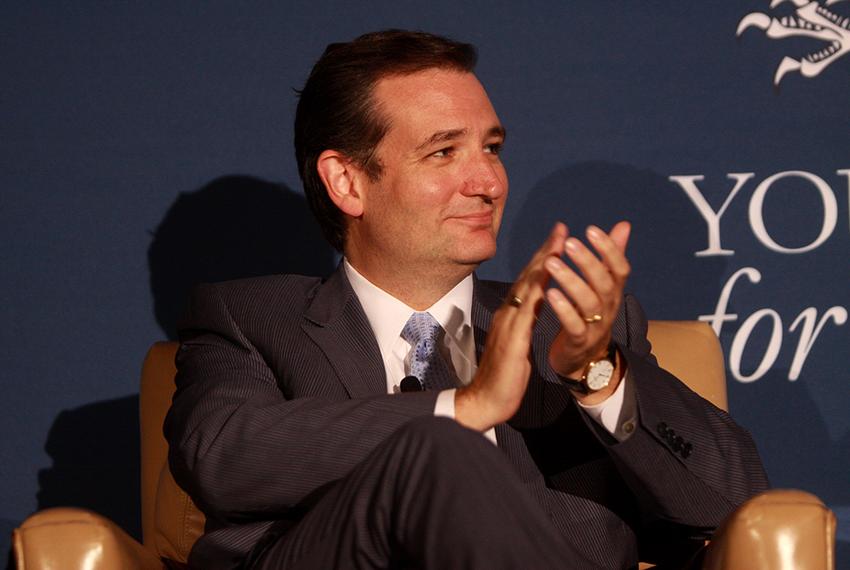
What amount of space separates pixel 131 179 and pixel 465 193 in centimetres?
106

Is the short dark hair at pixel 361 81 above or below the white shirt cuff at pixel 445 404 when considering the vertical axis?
above

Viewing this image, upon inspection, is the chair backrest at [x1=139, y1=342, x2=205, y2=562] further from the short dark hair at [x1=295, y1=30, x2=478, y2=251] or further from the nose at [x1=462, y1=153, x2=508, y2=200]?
the nose at [x1=462, y1=153, x2=508, y2=200]

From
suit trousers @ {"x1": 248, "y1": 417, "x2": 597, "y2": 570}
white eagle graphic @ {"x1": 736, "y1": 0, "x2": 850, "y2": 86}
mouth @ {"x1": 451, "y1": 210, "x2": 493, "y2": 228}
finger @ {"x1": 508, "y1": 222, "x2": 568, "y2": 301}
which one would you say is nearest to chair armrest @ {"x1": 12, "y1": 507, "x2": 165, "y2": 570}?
suit trousers @ {"x1": 248, "y1": 417, "x2": 597, "y2": 570}

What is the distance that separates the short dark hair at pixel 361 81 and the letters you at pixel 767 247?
817mm

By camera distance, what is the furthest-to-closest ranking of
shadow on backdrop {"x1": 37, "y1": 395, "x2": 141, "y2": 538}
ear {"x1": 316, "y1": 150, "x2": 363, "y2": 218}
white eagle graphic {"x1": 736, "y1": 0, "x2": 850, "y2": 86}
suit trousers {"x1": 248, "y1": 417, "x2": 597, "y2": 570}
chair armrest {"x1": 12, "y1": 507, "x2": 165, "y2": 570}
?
shadow on backdrop {"x1": 37, "y1": 395, "x2": 141, "y2": 538} → white eagle graphic {"x1": 736, "y1": 0, "x2": 850, "y2": 86} → ear {"x1": 316, "y1": 150, "x2": 363, "y2": 218} → chair armrest {"x1": 12, "y1": 507, "x2": 165, "y2": 570} → suit trousers {"x1": 248, "y1": 417, "x2": 597, "y2": 570}

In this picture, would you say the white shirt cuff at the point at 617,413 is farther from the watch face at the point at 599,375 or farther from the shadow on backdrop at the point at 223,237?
the shadow on backdrop at the point at 223,237

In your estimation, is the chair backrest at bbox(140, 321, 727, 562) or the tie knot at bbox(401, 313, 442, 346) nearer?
the tie knot at bbox(401, 313, 442, 346)

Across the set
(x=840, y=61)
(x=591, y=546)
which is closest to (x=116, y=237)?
(x=591, y=546)

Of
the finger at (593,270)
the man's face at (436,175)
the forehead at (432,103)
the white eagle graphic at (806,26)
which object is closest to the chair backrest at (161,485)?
the man's face at (436,175)

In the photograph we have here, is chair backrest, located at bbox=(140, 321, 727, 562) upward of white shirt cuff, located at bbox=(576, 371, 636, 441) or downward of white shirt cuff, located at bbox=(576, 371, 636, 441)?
downward

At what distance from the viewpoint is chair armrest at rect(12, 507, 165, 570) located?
5.47 ft

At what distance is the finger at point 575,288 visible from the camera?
1.62 meters

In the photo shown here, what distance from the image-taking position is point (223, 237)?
2809 millimetres

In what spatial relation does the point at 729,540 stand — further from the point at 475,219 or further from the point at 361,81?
the point at 361,81
